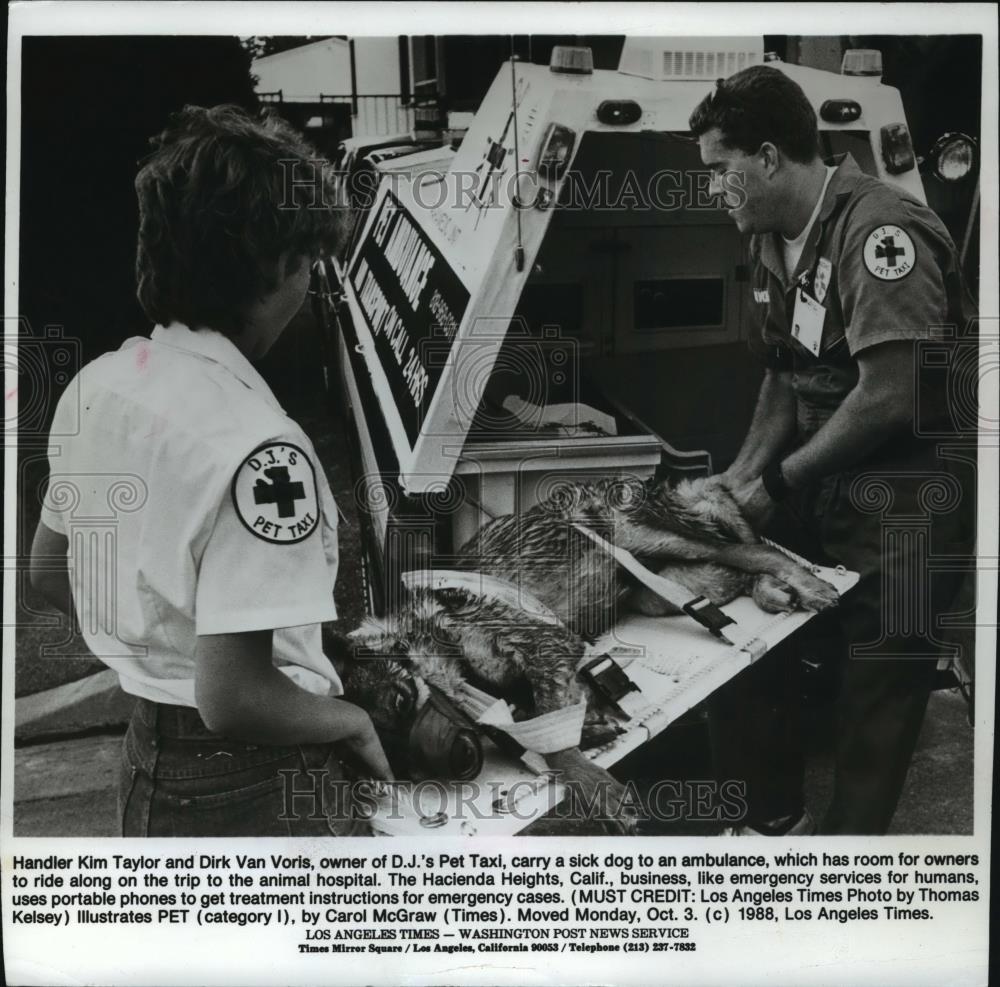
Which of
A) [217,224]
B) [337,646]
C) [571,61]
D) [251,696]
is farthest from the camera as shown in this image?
[337,646]

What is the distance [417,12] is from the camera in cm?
310

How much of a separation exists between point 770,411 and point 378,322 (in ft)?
3.69

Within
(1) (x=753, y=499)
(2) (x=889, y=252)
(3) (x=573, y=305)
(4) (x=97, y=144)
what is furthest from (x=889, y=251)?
(4) (x=97, y=144)

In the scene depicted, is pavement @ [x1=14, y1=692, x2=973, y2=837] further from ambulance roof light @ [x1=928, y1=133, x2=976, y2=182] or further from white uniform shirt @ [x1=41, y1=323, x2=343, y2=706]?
ambulance roof light @ [x1=928, y1=133, x2=976, y2=182]

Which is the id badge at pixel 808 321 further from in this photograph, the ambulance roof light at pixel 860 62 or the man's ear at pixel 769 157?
the ambulance roof light at pixel 860 62

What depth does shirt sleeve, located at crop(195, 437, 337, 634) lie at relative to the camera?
269cm

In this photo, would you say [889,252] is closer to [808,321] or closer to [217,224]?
[808,321]

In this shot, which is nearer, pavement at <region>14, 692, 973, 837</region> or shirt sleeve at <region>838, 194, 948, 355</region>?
shirt sleeve at <region>838, 194, 948, 355</region>

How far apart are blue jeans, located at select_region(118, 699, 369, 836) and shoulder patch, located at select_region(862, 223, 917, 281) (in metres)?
1.95

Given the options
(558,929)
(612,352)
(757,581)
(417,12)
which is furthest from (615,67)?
(558,929)

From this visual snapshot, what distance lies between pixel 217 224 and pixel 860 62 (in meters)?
1.75

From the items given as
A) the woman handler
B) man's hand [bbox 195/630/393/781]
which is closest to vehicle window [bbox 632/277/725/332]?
the woman handler

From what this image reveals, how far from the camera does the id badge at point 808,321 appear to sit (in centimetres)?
315

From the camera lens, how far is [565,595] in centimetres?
320
